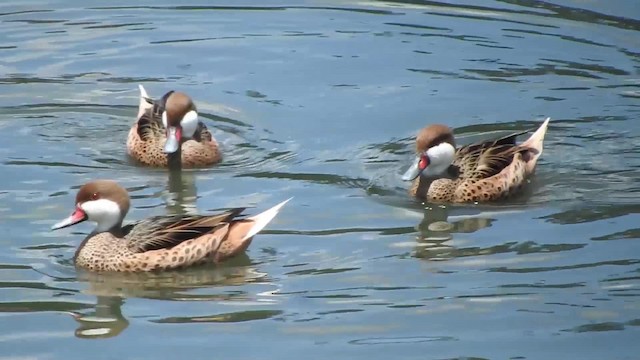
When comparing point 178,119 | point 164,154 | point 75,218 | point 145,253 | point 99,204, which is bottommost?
point 145,253

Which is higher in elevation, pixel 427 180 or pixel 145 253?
pixel 427 180

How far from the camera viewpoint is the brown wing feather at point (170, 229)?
12680mm

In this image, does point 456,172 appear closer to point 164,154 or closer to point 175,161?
point 175,161

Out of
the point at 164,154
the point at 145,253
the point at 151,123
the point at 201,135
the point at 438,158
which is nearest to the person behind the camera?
the point at 145,253

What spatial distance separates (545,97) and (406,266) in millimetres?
5323

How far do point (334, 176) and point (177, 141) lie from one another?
1591 mm

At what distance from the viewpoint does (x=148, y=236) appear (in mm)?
12734

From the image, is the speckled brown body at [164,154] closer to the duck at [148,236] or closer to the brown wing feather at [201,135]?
the brown wing feather at [201,135]

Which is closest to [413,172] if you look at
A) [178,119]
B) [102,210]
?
[178,119]

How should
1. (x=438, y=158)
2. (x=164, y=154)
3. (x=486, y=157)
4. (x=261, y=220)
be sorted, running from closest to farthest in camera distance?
(x=261, y=220) → (x=438, y=158) → (x=486, y=157) → (x=164, y=154)

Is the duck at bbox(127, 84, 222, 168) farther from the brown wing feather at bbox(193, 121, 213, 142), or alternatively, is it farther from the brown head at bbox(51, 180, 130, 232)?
the brown head at bbox(51, 180, 130, 232)

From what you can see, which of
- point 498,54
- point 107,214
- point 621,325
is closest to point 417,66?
point 498,54

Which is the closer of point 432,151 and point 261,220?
point 261,220

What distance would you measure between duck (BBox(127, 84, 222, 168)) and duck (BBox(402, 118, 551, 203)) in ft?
6.63
